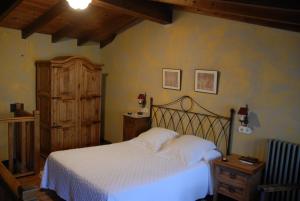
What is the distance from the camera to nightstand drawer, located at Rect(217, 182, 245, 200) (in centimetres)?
311

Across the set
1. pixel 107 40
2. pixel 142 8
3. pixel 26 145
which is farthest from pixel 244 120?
pixel 107 40

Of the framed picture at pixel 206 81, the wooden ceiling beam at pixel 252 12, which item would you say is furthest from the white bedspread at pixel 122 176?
the wooden ceiling beam at pixel 252 12

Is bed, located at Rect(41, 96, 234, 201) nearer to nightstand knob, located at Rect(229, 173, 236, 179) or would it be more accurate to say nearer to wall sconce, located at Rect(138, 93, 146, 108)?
nightstand knob, located at Rect(229, 173, 236, 179)

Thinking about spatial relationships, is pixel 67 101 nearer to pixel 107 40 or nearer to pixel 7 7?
pixel 107 40

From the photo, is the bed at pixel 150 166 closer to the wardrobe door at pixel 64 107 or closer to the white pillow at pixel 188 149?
the white pillow at pixel 188 149

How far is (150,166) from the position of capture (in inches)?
128

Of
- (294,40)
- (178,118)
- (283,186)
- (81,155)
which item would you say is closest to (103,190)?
(81,155)

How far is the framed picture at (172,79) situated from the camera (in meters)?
4.37

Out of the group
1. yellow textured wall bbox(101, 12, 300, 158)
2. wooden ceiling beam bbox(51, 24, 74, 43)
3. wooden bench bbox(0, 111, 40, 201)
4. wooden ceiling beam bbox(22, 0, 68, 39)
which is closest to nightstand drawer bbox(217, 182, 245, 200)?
yellow textured wall bbox(101, 12, 300, 158)

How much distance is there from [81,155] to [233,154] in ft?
6.68

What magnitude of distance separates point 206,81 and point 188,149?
1.08 m

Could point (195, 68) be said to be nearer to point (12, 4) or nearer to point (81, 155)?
point (81, 155)

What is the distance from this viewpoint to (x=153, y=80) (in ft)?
15.9

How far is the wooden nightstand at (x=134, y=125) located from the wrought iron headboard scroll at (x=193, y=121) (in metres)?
0.16
